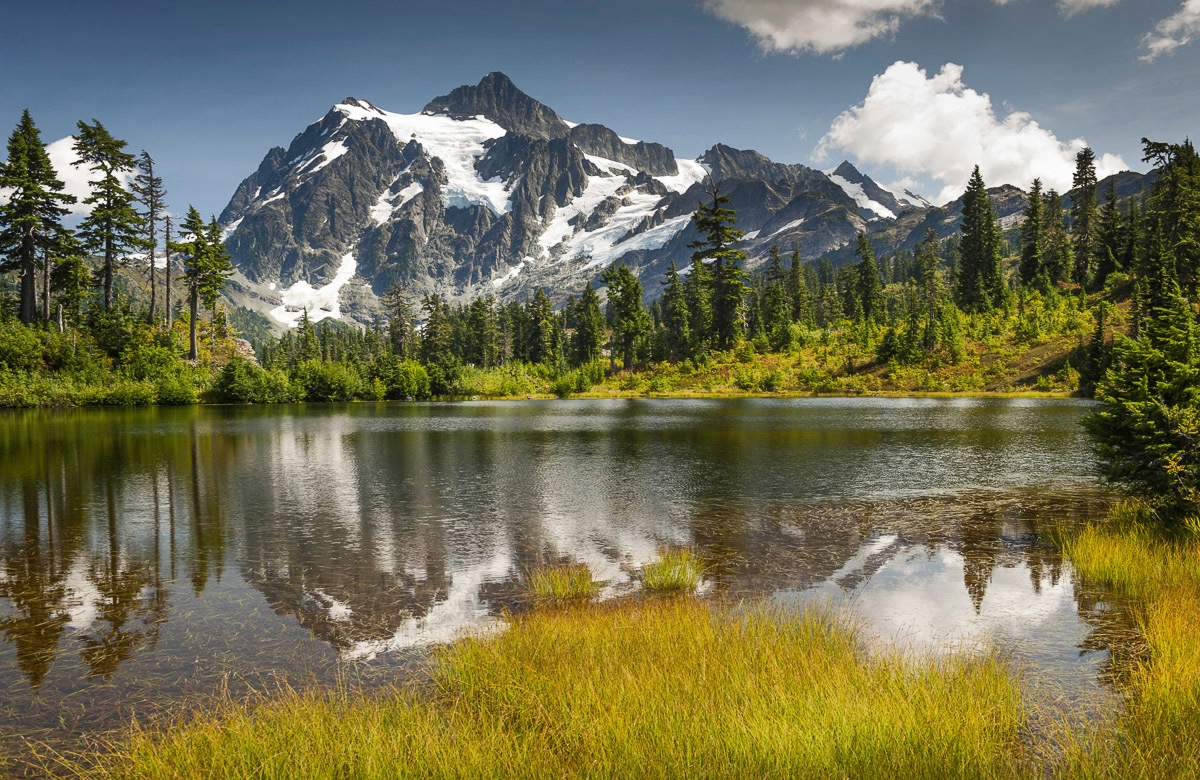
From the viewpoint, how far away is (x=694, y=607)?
32.9ft

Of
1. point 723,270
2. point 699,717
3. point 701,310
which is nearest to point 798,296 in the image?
point 701,310

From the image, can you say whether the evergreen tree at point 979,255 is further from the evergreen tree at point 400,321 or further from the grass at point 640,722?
the grass at point 640,722

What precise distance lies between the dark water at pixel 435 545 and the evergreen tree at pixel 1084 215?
8470 centimetres

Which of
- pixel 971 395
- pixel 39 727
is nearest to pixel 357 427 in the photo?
pixel 39 727

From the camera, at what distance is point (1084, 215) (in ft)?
334

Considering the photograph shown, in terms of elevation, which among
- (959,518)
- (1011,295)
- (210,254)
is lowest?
(959,518)

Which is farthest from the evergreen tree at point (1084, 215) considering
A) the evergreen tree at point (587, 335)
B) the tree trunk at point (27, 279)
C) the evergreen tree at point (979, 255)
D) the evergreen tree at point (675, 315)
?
the tree trunk at point (27, 279)

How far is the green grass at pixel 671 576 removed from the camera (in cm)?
1188

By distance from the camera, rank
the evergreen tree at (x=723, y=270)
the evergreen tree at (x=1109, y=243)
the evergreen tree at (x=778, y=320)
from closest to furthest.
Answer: the evergreen tree at (x=1109, y=243), the evergreen tree at (x=778, y=320), the evergreen tree at (x=723, y=270)

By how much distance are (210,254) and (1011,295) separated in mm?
112363

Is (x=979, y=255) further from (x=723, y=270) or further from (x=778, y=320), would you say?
(x=723, y=270)

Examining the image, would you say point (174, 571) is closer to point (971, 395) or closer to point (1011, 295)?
point (971, 395)

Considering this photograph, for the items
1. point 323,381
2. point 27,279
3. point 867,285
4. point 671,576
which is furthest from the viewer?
point 867,285

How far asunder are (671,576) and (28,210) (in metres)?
85.0
